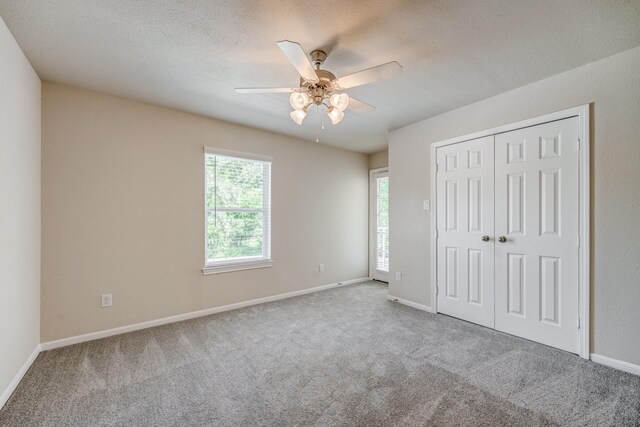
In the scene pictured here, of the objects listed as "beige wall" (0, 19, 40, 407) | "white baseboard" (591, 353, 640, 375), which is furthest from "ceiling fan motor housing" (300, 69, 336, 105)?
"white baseboard" (591, 353, 640, 375)

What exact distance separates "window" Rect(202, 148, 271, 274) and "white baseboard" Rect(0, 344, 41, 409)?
61.4 inches

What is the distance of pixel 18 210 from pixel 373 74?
9.00 feet

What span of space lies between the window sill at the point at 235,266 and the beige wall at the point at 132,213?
0.06m

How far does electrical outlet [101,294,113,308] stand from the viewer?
9.48 ft

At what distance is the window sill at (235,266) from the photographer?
11.7ft

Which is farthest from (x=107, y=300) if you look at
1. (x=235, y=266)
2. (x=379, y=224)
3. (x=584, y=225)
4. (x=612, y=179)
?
(x=612, y=179)

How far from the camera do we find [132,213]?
Answer: 10.1 feet

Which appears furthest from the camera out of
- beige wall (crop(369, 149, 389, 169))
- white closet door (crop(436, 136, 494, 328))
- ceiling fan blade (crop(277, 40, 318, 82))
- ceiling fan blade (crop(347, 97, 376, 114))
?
beige wall (crop(369, 149, 389, 169))

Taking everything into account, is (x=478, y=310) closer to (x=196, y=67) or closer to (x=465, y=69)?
(x=465, y=69)

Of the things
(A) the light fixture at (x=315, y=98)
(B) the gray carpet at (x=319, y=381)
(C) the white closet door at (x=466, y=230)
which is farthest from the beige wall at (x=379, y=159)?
(A) the light fixture at (x=315, y=98)

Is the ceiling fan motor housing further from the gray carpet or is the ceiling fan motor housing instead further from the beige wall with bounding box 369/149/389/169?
the beige wall with bounding box 369/149/389/169

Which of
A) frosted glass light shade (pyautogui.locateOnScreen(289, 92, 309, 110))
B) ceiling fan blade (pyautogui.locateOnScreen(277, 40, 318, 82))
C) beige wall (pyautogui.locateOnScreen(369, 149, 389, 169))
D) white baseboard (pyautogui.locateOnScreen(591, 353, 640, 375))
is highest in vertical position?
beige wall (pyautogui.locateOnScreen(369, 149, 389, 169))

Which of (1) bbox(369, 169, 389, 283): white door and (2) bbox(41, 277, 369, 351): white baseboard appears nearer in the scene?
(2) bbox(41, 277, 369, 351): white baseboard

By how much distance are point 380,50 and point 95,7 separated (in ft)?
6.04
